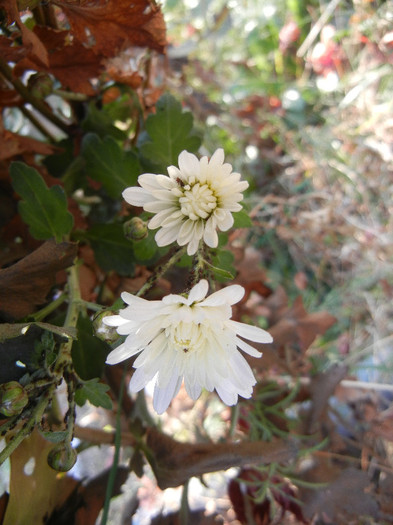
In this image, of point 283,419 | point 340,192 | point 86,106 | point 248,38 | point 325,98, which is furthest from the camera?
point 248,38

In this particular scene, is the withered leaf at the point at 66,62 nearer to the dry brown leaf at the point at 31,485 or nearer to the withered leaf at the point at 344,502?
the dry brown leaf at the point at 31,485

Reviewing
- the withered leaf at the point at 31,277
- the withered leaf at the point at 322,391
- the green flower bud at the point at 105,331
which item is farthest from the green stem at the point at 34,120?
the withered leaf at the point at 322,391

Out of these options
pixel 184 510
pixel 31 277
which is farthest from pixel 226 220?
pixel 184 510

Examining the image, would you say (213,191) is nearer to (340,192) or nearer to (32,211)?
(32,211)

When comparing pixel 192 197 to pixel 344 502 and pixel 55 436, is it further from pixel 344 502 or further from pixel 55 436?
pixel 344 502

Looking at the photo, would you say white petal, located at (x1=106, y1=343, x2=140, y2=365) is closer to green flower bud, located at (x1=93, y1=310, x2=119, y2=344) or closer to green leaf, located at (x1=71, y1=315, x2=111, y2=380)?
green flower bud, located at (x1=93, y1=310, x2=119, y2=344)

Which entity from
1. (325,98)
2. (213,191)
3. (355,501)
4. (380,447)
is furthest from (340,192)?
(213,191)
